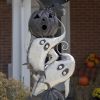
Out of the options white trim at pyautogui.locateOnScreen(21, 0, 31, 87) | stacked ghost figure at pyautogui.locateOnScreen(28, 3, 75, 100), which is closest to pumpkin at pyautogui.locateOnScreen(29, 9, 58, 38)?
stacked ghost figure at pyautogui.locateOnScreen(28, 3, 75, 100)

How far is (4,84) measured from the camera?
6.26 meters

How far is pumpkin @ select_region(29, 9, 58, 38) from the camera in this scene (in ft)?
13.3

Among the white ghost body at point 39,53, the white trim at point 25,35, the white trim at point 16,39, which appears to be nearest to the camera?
the white ghost body at point 39,53

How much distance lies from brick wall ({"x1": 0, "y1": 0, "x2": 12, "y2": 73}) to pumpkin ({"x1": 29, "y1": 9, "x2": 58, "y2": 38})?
615 cm

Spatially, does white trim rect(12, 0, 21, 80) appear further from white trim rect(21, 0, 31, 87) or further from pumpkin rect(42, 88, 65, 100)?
pumpkin rect(42, 88, 65, 100)

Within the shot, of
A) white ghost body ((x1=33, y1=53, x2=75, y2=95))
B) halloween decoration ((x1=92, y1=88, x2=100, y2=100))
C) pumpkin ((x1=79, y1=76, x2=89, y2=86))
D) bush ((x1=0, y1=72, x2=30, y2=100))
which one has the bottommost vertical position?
halloween decoration ((x1=92, y1=88, x2=100, y2=100))

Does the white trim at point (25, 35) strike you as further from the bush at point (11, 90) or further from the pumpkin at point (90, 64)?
the pumpkin at point (90, 64)

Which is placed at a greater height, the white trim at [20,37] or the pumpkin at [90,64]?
the white trim at [20,37]

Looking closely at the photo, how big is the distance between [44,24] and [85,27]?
6526mm

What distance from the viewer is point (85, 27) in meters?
10.5

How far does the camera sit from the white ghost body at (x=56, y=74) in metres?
4.02

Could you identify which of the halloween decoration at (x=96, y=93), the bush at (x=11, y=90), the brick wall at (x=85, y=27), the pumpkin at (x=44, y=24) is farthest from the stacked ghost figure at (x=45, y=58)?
the brick wall at (x=85, y=27)

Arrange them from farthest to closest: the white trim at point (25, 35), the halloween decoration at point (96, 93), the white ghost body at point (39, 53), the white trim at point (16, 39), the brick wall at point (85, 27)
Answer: the brick wall at point (85, 27), the halloween decoration at point (96, 93), the white trim at point (16, 39), the white trim at point (25, 35), the white ghost body at point (39, 53)

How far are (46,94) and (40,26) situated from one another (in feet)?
1.98
